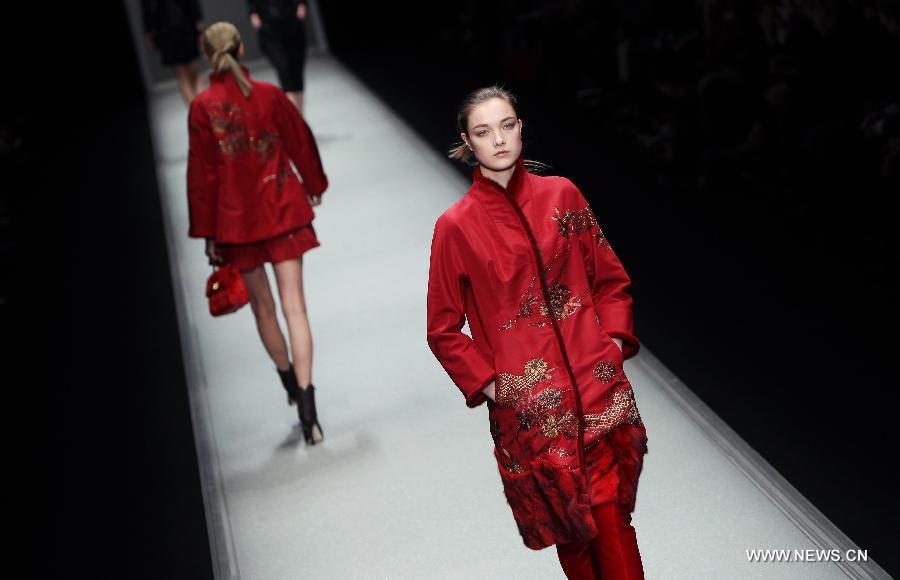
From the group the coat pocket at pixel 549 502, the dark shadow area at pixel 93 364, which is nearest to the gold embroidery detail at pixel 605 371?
the coat pocket at pixel 549 502

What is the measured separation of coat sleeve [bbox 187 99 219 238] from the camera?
3.35 metres

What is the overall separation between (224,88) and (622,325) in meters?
1.65

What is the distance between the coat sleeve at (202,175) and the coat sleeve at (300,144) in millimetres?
208

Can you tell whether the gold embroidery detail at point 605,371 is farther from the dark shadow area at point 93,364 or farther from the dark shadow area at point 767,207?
the dark shadow area at point 93,364

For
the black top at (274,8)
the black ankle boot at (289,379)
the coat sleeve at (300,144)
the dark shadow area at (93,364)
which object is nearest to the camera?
the dark shadow area at (93,364)

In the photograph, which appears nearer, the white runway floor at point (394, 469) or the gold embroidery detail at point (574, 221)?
the gold embroidery detail at point (574, 221)

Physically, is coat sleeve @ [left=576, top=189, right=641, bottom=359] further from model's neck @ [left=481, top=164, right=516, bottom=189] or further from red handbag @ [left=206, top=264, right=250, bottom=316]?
red handbag @ [left=206, top=264, right=250, bottom=316]

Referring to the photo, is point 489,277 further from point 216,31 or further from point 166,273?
point 166,273

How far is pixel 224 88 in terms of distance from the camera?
132 inches

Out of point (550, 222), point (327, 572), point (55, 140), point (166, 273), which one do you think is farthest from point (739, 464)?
point (55, 140)

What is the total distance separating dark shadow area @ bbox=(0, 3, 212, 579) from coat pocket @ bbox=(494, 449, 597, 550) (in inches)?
41.8

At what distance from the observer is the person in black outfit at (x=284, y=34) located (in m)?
6.63

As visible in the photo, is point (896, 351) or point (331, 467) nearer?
point (896, 351)

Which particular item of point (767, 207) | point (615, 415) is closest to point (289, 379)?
point (767, 207)
